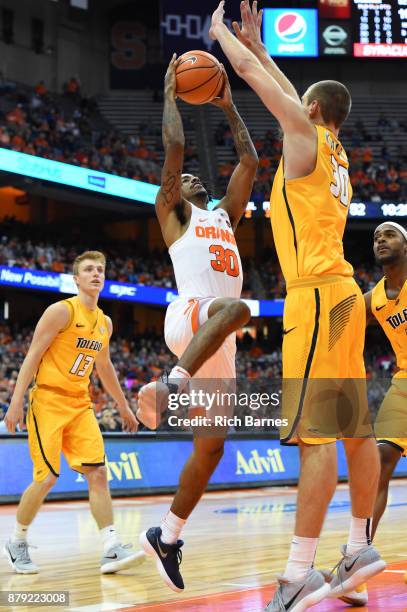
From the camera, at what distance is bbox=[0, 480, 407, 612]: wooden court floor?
4.80 metres

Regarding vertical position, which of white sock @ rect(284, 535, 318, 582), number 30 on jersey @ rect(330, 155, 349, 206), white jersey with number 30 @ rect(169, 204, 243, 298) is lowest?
white sock @ rect(284, 535, 318, 582)

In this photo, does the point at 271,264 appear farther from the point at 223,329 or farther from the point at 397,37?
the point at 223,329

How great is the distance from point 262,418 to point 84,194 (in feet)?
46.9

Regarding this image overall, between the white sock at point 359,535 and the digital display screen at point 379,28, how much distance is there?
27.9 metres

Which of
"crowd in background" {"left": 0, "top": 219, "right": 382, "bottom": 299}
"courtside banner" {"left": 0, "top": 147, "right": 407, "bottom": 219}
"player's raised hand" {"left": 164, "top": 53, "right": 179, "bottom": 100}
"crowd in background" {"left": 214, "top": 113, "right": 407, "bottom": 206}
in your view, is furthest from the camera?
"crowd in background" {"left": 214, "top": 113, "right": 407, "bottom": 206}

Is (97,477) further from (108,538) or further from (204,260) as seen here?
(204,260)

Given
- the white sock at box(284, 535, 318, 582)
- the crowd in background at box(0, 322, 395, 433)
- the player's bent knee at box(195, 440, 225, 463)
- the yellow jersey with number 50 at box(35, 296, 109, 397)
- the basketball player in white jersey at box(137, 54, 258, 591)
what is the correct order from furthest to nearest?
the crowd in background at box(0, 322, 395, 433)
the yellow jersey with number 50 at box(35, 296, 109, 397)
the player's bent knee at box(195, 440, 225, 463)
the basketball player in white jersey at box(137, 54, 258, 591)
the white sock at box(284, 535, 318, 582)

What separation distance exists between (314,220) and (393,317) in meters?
1.83

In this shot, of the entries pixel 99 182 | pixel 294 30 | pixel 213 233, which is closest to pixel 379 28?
pixel 294 30

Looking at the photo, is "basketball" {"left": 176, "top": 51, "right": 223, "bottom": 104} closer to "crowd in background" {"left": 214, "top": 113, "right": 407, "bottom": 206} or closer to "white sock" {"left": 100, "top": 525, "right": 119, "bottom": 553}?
"white sock" {"left": 100, "top": 525, "right": 119, "bottom": 553}

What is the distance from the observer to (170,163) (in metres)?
5.16

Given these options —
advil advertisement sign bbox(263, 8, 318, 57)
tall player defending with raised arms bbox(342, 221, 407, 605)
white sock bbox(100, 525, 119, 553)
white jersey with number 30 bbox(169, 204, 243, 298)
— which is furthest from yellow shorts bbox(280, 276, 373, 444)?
advil advertisement sign bbox(263, 8, 318, 57)

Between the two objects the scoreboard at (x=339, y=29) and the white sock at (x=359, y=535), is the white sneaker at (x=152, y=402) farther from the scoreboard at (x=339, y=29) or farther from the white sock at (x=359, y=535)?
the scoreboard at (x=339, y=29)

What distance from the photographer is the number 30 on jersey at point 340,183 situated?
14.6 feet
